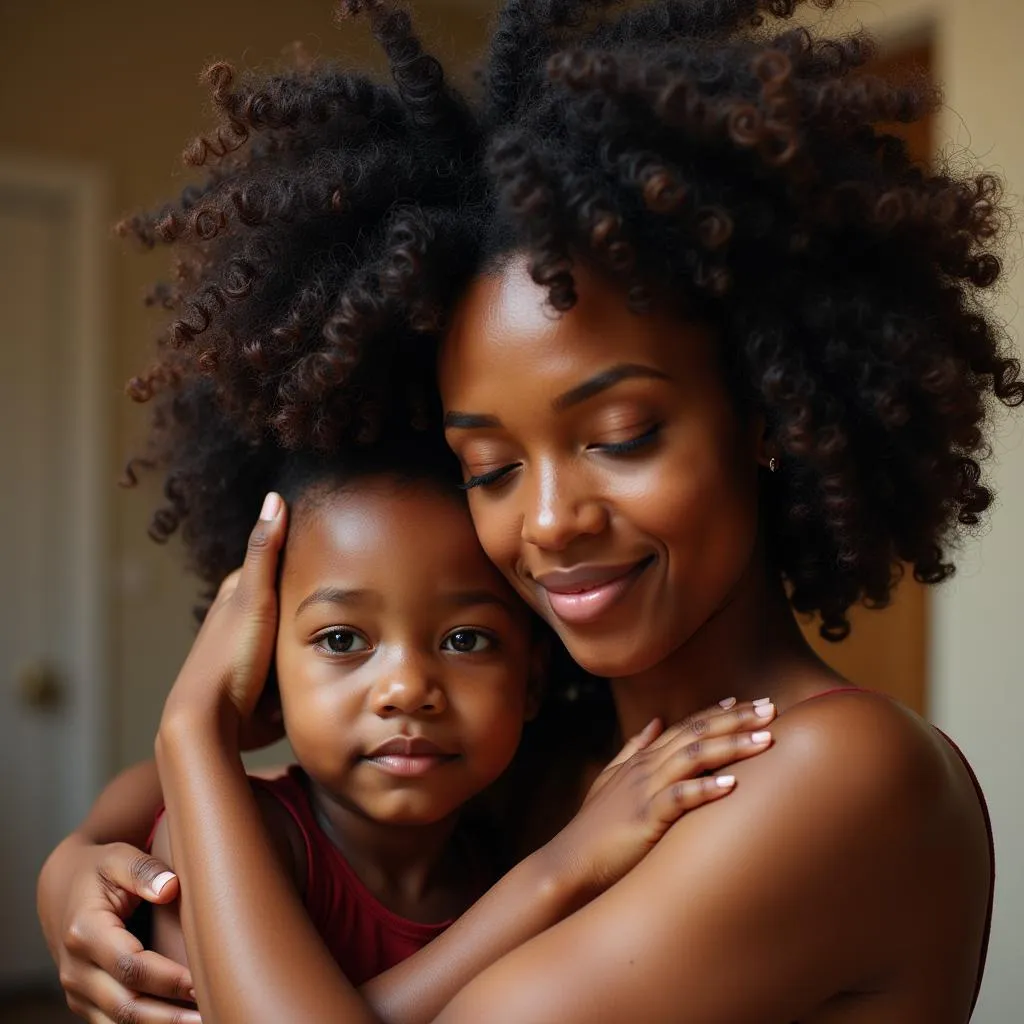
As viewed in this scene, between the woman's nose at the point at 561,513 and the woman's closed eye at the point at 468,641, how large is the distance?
0.28m

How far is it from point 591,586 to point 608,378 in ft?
0.67

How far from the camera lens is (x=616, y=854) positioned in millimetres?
1215

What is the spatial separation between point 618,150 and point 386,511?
0.51 meters

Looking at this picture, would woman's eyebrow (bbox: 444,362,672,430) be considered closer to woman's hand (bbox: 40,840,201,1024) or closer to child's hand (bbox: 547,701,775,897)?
child's hand (bbox: 547,701,775,897)

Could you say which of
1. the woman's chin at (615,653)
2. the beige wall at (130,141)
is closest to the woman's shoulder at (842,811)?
the woman's chin at (615,653)

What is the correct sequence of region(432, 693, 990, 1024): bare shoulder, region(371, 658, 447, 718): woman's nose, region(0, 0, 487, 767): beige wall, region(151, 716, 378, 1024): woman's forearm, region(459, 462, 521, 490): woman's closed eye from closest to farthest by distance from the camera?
region(432, 693, 990, 1024): bare shoulder
region(151, 716, 378, 1024): woman's forearm
region(459, 462, 521, 490): woman's closed eye
region(371, 658, 447, 718): woman's nose
region(0, 0, 487, 767): beige wall

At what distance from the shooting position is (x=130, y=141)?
4.59 metres

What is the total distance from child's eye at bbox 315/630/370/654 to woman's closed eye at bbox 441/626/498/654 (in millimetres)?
92

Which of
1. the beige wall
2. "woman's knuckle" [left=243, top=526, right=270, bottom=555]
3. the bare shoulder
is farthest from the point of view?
the beige wall

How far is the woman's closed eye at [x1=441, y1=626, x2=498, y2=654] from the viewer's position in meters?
1.50

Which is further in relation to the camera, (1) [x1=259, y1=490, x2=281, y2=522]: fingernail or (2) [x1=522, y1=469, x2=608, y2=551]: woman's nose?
(1) [x1=259, y1=490, x2=281, y2=522]: fingernail

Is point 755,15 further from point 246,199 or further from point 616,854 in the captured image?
point 616,854

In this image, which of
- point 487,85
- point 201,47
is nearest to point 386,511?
point 487,85

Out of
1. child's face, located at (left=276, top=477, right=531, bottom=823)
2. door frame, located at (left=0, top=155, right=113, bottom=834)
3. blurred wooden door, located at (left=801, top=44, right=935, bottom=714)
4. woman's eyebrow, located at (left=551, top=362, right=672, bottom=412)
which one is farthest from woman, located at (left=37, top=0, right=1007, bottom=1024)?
door frame, located at (left=0, top=155, right=113, bottom=834)
